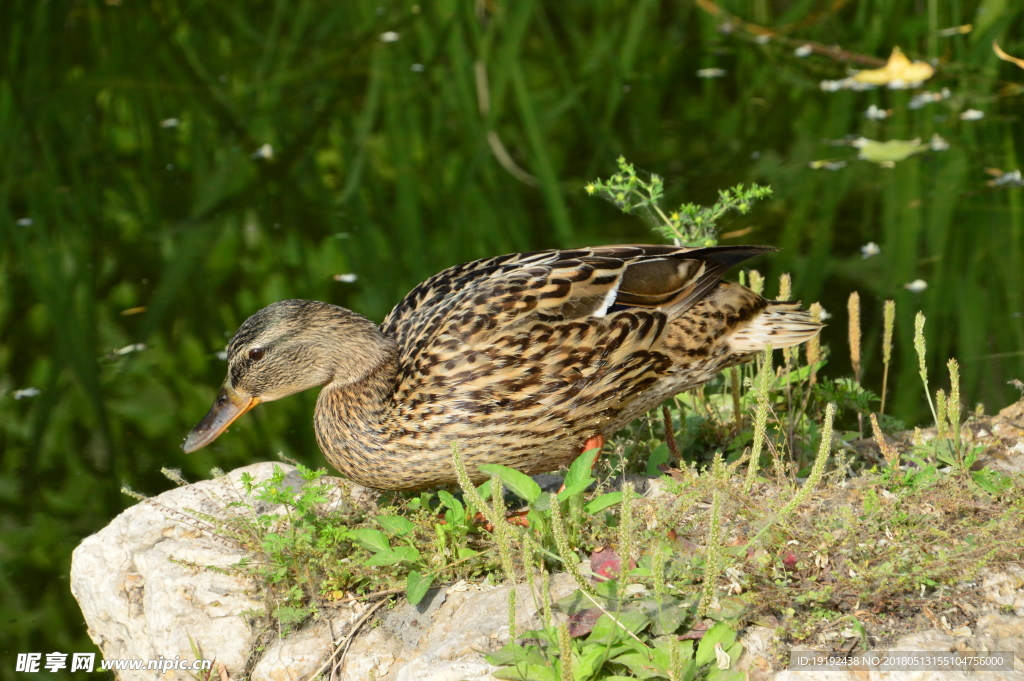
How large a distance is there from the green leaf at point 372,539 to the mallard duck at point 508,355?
0.33 m

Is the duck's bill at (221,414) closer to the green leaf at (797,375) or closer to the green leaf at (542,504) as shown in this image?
the green leaf at (542,504)

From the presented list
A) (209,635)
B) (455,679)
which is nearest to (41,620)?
(209,635)

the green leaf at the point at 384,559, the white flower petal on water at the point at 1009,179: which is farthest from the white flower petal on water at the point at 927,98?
the green leaf at the point at 384,559

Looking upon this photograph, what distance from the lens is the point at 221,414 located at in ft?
13.1

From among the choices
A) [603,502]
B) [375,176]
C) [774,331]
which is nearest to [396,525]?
[603,502]

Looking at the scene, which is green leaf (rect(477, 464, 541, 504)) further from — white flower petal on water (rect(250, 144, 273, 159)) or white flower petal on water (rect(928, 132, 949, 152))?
A: white flower petal on water (rect(928, 132, 949, 152))

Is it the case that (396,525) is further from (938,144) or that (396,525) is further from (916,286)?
(938,144)

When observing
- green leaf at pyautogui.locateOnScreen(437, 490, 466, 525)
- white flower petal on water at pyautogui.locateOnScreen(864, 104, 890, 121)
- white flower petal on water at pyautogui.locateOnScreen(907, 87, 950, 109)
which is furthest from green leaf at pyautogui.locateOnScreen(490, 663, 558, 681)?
white flower petal on water at pyautogui.locateOnScreen(907, 87, 950, 109)

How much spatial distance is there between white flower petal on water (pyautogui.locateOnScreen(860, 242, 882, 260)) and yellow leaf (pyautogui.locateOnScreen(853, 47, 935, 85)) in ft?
7.79

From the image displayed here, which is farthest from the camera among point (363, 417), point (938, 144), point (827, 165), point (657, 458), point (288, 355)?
point (938, 144)

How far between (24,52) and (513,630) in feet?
24.3

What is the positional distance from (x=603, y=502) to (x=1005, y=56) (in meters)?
5.94

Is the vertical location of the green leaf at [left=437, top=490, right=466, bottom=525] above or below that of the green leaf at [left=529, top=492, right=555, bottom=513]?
below

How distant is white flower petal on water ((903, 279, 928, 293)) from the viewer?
5543 mm
